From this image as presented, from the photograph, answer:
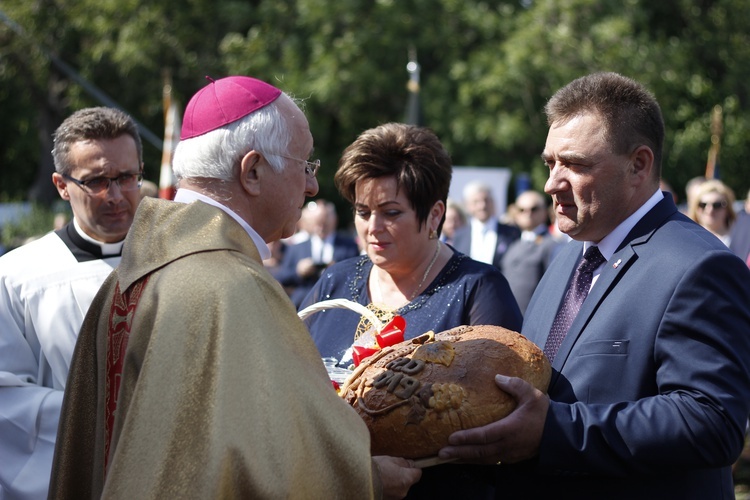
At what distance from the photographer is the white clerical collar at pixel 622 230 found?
2.76m

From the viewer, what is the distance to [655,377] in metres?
2.53

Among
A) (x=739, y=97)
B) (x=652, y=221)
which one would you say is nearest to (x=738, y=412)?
(x=652, y=221)

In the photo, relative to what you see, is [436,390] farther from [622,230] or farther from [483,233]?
[483,233]

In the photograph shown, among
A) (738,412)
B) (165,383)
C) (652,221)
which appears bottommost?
(738,412)

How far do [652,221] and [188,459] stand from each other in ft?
5.09

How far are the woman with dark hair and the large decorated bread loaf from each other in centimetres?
104

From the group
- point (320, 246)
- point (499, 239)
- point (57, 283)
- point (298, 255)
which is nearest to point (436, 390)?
point (57, 283)

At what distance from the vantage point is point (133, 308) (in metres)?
2.32

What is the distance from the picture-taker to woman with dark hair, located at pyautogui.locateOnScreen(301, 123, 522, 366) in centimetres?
361

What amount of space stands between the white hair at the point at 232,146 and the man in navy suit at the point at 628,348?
879 millimetres

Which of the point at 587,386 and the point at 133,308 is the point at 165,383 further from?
the point at 587,386

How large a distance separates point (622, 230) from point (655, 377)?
1.60 ft

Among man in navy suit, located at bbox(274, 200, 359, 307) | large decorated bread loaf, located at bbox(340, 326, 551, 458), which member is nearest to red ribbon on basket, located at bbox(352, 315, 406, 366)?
large decorated bread loaf, located at bbox(340, 326, 551, 458)

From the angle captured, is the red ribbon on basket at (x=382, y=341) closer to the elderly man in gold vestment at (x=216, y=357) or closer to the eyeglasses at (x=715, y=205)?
the elderly man in gold vestment at (x=216, y=357)
